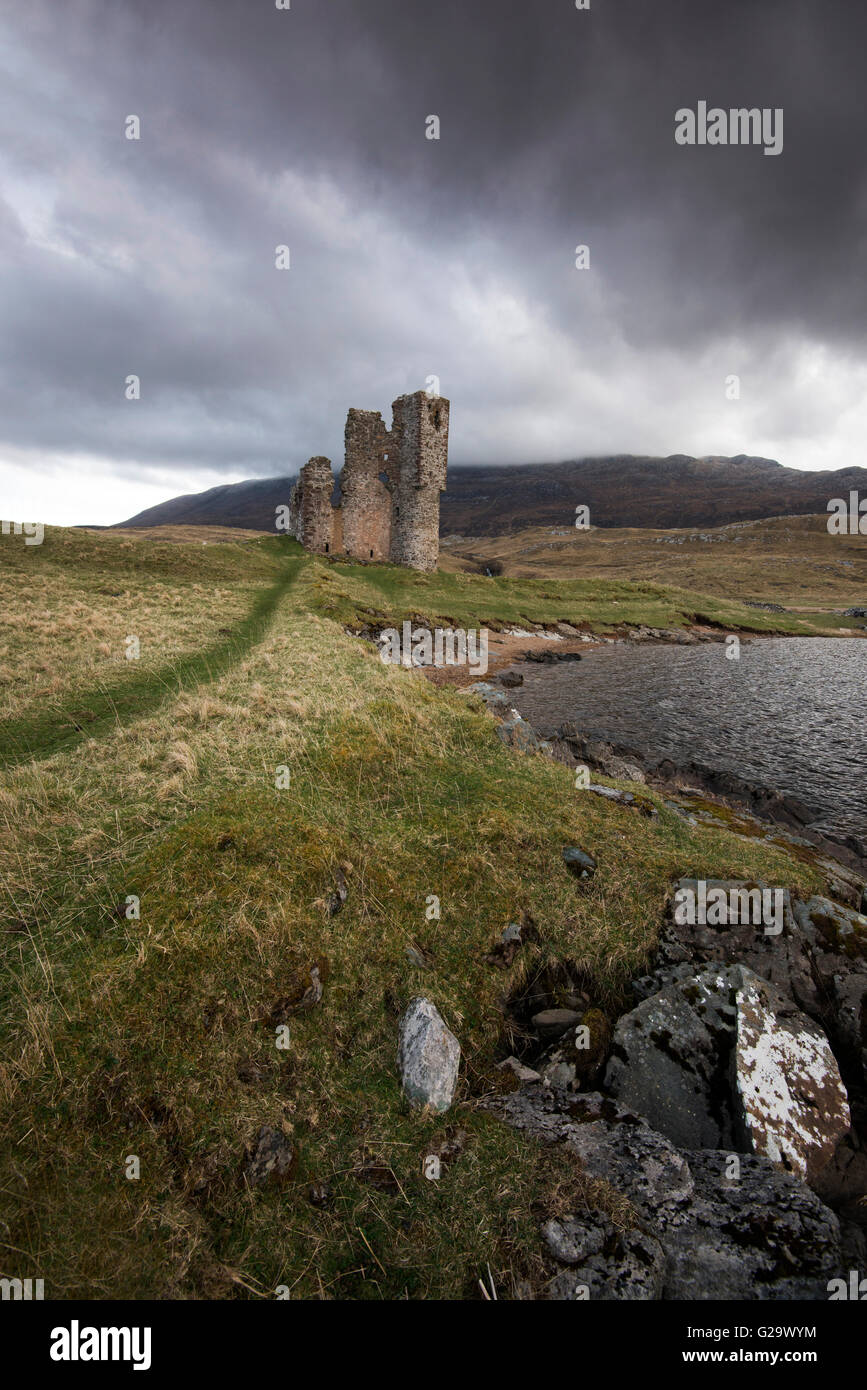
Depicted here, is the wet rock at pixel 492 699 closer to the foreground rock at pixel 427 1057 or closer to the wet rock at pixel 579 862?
the wet rock at pixel 579 862

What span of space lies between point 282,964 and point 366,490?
55.6m

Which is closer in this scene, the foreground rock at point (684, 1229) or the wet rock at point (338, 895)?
the foreground rock at point (684, 1229)

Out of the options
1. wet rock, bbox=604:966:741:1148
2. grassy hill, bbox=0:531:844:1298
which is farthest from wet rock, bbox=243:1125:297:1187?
wet rock, bbox=604:966:741:1148

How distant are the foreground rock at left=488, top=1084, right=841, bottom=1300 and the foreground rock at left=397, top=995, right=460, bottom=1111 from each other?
2.36 ft

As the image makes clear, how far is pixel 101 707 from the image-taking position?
1517cm

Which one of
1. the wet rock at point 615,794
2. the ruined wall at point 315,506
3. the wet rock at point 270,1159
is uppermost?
the ruined wall at point 315,506

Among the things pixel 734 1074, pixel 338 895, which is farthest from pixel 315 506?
pixel 734 1074

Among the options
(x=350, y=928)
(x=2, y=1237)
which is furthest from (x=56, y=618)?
(x=2, y=1237)

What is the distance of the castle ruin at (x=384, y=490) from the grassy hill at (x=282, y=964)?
41.9 meters

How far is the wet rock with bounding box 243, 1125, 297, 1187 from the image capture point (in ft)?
→ 15.4

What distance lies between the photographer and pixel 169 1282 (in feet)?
12.7

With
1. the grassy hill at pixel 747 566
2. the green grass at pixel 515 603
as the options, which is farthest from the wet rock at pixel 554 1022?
the grassy hill at pixel 747 566

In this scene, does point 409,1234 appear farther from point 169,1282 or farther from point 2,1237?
point 2,1237

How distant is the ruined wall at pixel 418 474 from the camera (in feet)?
168
